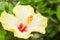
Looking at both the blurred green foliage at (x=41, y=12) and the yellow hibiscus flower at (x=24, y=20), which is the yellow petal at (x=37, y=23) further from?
the blurred green foliage at (x=41, y=12)

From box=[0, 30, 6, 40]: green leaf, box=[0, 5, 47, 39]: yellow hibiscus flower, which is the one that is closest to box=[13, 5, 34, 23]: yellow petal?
box=[0, 5, 47, 39]: yellow hibiscus flower

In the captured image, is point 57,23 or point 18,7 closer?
point 18,7

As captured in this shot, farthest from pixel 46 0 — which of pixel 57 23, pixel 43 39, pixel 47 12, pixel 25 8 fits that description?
pixel 25 8

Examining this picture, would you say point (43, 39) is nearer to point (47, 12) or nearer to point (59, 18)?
point (47, 12)

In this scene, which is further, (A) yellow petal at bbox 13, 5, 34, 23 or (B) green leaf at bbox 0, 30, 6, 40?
(A) yellow petal at bbox 13, 5, 34, 23

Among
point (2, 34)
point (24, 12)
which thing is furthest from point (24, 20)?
point (2, 34)

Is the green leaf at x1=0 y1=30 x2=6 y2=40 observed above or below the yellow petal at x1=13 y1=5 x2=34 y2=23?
below

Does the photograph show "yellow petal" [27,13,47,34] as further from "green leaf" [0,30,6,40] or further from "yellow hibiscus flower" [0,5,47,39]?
"green leaf" [0,30,6,40]

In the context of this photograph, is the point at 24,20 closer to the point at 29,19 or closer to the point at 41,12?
the point at 29,19
